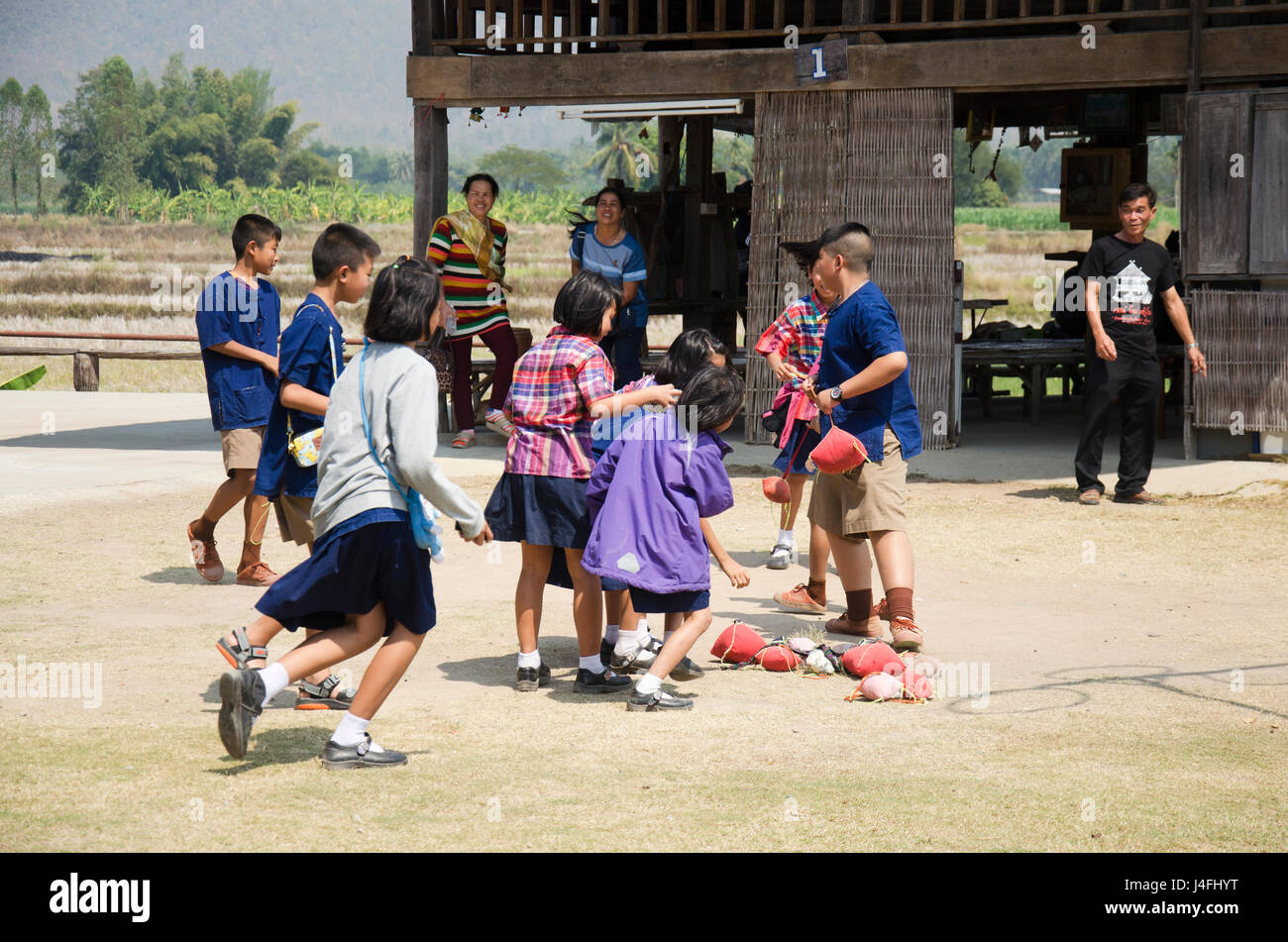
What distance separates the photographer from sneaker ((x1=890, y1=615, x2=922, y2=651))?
5980 millimetres

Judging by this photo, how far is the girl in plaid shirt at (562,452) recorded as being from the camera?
544 centimetres

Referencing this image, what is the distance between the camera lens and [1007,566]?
26.4 feet

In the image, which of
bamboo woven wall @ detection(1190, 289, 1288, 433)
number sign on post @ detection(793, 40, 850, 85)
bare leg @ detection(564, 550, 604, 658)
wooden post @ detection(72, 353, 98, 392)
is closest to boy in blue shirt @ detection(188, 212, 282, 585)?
bare leg @ detection(564, 550, 604, 658)

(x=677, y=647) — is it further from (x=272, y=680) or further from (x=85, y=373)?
(x=85, y=373)

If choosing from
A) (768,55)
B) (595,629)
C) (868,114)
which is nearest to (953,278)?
(868,114)

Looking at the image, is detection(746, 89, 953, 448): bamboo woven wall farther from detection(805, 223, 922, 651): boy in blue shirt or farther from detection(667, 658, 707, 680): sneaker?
detection(667, 658, 707, 680): sneaker

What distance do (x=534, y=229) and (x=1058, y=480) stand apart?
2448 inches

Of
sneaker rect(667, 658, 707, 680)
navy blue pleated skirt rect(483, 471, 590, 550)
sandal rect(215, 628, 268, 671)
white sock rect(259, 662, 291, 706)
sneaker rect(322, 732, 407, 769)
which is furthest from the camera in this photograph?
sneaker rect(667, 658, 707, 680)

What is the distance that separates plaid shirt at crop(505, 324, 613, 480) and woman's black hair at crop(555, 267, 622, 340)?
0.20 ft

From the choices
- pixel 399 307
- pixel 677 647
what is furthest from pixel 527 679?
pixel 399 307

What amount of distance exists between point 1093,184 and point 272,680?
14.1 metres

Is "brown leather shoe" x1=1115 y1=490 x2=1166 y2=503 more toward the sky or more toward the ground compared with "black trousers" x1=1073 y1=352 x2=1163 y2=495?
more toward the ground

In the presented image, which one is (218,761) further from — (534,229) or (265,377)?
(534,229)

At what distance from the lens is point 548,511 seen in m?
5.52
